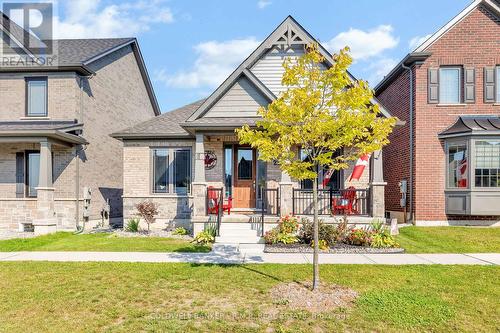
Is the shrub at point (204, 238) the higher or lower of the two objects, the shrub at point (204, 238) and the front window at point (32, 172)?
the lower

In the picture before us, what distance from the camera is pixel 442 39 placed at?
1295cm

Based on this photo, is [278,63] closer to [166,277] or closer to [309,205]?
[309,205]

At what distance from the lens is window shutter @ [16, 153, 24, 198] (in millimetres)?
13812

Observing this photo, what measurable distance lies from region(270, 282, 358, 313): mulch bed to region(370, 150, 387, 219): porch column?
5575mm

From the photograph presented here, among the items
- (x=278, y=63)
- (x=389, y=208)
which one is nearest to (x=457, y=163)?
(x=389, y=208)

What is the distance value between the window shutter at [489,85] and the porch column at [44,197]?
17.4m

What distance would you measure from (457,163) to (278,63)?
798 cm

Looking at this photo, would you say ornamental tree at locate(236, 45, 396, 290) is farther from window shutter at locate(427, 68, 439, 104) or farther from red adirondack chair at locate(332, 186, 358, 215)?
window shutter at locate(427, 68, 439, 104)

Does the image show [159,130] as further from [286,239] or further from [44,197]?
[286,239]

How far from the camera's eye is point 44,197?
40.8 ft

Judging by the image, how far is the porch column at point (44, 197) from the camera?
12.3 m

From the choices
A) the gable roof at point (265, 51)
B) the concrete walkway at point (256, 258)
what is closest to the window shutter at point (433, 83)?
the gable roof at point (265, 51)

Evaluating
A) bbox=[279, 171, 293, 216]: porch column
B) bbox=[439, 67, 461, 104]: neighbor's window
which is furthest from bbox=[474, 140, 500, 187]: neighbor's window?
bbox=[279, 171, 293, 216]: porch column

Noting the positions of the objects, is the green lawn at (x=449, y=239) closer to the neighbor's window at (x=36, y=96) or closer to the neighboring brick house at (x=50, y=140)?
the neighboring brick house at (x=50, y=140)
